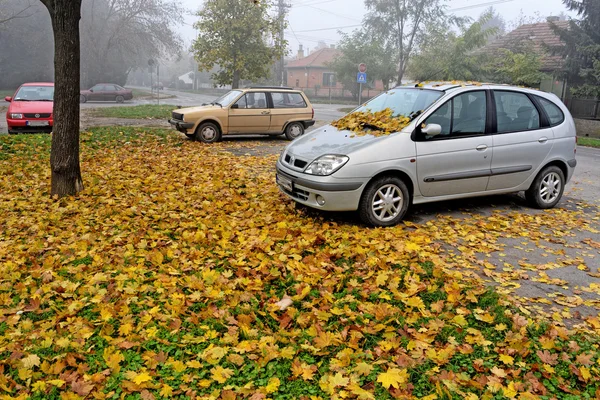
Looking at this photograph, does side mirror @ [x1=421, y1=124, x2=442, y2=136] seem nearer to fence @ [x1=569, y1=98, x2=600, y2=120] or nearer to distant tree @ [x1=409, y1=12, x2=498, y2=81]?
fence @ [x1=569, y1=98, x2=600, y2=120]

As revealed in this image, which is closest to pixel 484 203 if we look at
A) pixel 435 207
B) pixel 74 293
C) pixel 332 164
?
pixel 435 207

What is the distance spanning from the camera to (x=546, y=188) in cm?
721

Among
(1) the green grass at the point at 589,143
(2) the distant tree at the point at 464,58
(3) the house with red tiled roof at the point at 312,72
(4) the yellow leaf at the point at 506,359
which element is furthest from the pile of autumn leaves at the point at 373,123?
(3) the house with red tiled roof at the point at 312,72

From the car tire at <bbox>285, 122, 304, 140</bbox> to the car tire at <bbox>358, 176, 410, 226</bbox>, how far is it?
8920 millimetres

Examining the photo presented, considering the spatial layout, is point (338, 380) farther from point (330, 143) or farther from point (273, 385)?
point (330, 143)

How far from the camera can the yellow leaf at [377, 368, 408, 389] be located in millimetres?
3080

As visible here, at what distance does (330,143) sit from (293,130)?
8713mm

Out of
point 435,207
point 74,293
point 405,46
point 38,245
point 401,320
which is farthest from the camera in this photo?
point 405,46

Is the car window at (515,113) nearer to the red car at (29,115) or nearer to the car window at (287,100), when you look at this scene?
the car window at (287,100)

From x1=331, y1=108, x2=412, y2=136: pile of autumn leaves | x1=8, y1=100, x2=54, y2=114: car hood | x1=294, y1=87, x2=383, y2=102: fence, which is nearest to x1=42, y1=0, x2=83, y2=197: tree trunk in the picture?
x1=331, y1=108, x2=412, y2=136: pile of autumn leaves

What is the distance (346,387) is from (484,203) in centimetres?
520

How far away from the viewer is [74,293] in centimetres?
426

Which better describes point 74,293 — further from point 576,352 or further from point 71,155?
point 576,352

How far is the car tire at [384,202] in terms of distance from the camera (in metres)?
5.83
